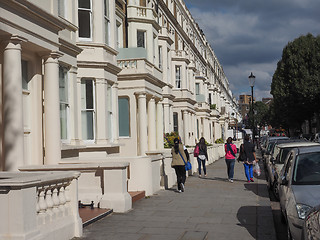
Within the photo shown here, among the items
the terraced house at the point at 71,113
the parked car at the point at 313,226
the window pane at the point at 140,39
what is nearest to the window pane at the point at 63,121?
the terraced house at the point at 71,113

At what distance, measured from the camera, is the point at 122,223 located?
29.5 ft

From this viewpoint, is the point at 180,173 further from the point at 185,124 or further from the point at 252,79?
the point at 185,124

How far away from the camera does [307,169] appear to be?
8148 millimetres

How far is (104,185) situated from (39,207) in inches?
141

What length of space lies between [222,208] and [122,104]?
10906 mm

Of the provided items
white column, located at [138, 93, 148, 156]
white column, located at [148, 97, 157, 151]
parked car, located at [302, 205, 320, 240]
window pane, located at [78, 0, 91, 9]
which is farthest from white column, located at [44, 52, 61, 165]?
white column, located at [148, 97, 157, 151]

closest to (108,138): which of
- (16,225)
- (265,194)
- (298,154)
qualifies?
(265,194)

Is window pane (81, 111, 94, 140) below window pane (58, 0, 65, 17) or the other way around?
below

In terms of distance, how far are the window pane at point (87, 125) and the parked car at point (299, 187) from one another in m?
7.85

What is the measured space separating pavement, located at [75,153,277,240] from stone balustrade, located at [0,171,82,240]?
64cm

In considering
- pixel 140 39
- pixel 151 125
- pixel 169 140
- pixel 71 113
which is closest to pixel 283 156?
pixel 71 113

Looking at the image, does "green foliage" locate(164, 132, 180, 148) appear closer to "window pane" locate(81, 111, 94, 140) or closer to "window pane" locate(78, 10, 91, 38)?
"window pane" locate(81, 111, 94, 140)

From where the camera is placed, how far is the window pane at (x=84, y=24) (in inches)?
600

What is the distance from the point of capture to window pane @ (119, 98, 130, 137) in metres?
20.7
